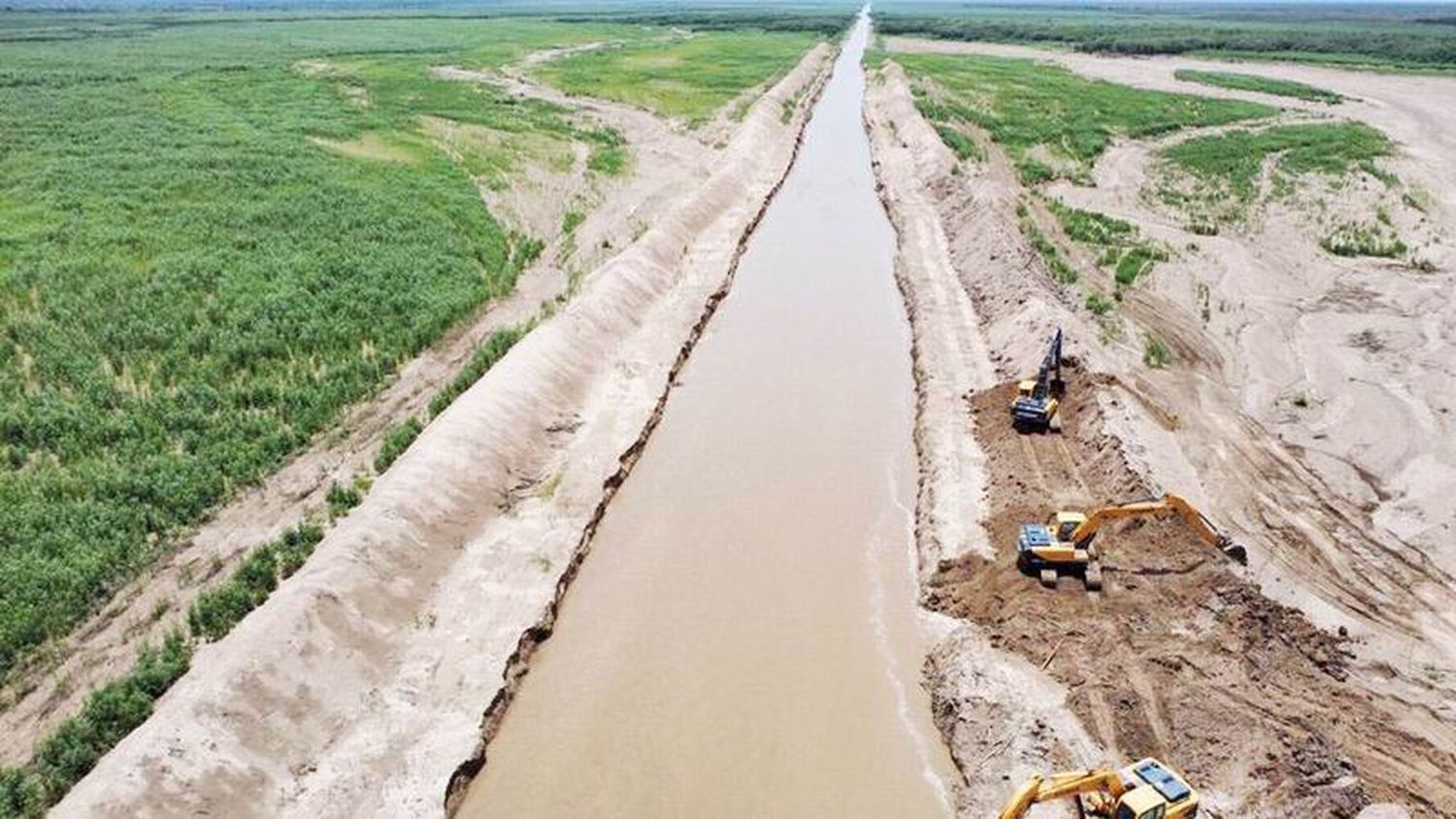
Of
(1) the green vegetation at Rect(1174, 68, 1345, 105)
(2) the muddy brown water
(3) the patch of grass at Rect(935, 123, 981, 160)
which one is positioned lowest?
(2) the muddy brown water

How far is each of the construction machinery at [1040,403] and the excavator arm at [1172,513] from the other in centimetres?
415

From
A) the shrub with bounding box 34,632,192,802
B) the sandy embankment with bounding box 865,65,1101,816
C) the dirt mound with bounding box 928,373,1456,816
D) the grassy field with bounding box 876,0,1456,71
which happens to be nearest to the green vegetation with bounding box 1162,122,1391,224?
the sandy embankment with bounding box 865,65,1101,816

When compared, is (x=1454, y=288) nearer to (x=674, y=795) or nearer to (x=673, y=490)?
(x=673, y=490)

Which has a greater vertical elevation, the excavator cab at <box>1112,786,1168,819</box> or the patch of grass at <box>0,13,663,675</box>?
the patch of grass at <box>0,13,663,675</box>

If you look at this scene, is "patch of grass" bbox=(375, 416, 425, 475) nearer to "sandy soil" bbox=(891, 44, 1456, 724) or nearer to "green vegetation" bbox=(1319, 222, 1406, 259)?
"sandy soil" bbox=(891, 44, 1456, 724)

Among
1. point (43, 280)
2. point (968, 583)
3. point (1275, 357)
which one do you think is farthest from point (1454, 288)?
point (43, 280)

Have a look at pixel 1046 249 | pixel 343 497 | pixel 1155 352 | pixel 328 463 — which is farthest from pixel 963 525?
pixel 1046 249

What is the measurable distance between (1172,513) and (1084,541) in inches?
60.5

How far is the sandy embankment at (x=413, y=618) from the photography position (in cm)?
1130

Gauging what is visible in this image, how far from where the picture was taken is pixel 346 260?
26094mm

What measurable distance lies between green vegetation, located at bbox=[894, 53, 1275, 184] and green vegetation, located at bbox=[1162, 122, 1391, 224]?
3815 millimetres

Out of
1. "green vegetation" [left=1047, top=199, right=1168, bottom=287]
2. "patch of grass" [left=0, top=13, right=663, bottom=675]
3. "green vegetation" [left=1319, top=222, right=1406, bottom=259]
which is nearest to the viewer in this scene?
"patch of grass" [left=0, top=13, right=663, bottom=675]

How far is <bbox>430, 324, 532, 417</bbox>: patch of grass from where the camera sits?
19469mm

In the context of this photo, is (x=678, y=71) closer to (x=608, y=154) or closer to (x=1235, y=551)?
(x=608, y=154)
